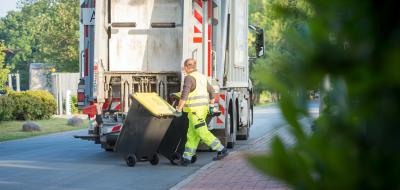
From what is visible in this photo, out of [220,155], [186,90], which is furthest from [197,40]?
[220,155]

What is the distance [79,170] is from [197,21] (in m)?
3.76

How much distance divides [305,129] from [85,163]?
1316 cm

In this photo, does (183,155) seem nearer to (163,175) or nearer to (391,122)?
(163,175)

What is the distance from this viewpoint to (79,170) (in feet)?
43.9

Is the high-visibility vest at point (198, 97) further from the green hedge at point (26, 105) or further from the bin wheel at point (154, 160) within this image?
the green hedge at point (26, 105)

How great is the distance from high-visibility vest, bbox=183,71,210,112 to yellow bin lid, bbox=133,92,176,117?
10.8 inches

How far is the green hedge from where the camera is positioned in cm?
3228

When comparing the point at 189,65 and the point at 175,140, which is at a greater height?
the point at 189,65

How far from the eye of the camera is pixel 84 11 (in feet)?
53.8

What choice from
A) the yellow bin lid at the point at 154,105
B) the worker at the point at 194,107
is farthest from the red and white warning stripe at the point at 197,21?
the yellow bin lid at the point at 154,105

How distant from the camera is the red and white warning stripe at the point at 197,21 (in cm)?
1565

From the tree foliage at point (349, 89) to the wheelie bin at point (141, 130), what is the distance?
12.1 meters

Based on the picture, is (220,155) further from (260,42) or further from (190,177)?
(260,42)

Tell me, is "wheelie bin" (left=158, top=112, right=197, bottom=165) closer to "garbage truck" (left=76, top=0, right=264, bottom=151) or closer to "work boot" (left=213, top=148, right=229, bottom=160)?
"work boot" (left=213, top=148, right=229, bottom=160)
